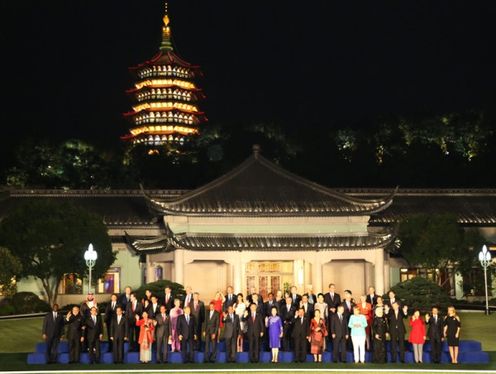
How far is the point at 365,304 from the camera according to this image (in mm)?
24062

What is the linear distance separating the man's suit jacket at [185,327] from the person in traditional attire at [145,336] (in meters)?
0.61

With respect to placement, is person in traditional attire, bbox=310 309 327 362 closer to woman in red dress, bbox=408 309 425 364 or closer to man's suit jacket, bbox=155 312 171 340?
woman in red dress, bbox=408 309 425 364

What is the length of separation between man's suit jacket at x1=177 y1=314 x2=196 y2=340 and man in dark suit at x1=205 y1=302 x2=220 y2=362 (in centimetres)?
36

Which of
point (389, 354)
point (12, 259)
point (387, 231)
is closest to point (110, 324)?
point (389, 354)

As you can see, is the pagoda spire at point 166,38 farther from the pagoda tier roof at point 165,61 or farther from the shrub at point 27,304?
the shrub at point 27,304

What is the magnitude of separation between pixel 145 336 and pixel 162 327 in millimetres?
441

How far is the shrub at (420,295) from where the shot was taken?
33906 mm

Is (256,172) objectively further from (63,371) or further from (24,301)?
(63,371)

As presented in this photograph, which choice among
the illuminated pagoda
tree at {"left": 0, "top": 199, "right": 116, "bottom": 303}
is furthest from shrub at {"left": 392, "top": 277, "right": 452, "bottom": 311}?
the illuminated pagoda

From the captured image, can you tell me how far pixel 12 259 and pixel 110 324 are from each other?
16432 mm

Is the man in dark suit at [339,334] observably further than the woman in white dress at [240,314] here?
No

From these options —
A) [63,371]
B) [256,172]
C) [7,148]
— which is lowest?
[63,371]

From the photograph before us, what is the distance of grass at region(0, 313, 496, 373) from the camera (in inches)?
888

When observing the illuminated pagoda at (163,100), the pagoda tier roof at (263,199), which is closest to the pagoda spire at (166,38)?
the illuminated pagoda at (163,100)
